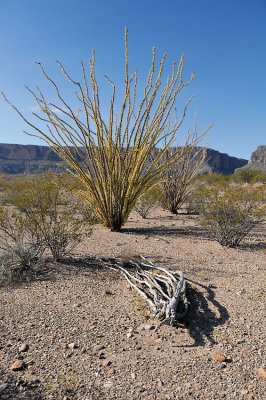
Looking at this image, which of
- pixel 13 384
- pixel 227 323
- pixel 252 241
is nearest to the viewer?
pixel 13 384

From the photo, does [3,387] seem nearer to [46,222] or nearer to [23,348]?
[23,348]

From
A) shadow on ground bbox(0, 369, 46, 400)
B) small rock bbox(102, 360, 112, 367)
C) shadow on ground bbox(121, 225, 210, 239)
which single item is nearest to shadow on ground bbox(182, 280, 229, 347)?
small rock bbox(102, 360, 112, 367)

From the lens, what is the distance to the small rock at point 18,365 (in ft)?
9.12

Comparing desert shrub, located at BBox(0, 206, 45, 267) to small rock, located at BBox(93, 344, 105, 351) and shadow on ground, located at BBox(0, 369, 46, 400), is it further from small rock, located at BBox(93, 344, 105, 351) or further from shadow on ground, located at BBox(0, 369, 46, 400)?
shadow on ground, located at BBox(0, 369, 46, 400)

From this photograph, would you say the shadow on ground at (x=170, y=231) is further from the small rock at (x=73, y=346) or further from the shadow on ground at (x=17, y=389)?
the shadow on ground at (x=17, y=389)

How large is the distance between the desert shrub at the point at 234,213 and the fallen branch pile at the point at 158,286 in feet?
6.64

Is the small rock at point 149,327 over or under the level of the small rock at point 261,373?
under

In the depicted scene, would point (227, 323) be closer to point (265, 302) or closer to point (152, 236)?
point (265, 302)

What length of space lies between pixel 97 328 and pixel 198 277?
1.85 meters

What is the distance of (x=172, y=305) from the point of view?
3508mm

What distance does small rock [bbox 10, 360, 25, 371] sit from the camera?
2.78 m

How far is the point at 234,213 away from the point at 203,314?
11.4 feet

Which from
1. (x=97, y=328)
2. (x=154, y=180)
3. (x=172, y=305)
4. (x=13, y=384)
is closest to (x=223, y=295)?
(x=172, y=305)

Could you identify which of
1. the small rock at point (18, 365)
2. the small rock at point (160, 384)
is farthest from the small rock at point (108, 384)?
the small rock at point (18, 365)
